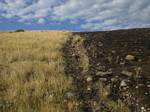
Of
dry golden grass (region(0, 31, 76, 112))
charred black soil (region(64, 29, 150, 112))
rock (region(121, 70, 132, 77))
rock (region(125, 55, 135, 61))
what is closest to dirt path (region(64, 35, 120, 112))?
charred black soil (region(64, 29, 150, 112))

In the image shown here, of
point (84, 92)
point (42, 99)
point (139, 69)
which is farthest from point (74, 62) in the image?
point (42, 99)

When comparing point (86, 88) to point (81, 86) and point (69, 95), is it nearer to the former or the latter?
point (81, 86)

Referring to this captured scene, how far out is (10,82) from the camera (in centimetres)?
902

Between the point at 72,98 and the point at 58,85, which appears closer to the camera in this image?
the point at 72,98

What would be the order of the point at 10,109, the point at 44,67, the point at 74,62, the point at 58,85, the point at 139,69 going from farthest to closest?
1. the point at 74,62
2. the point at 44,67
3. the point at 139,69
4. the point at 58,85
5. the point at 10,109

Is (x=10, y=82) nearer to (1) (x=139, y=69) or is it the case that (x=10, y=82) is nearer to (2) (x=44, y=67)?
(2) (x=44, y=67)

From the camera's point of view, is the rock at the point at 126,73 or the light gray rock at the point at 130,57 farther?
the light gray rock at the point at 130,57

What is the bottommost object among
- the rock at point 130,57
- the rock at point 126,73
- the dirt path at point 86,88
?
the dirt path at point 86,88

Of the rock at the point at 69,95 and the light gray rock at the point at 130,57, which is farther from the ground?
the light gray rock at the point at 130,57

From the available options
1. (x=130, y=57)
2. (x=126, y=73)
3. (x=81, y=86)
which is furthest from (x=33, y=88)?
(x=130, y=57)

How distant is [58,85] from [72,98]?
111 cm

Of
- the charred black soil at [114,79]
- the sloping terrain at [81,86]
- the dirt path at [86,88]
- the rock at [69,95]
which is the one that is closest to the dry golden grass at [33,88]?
the sloping terrain at [81,86]

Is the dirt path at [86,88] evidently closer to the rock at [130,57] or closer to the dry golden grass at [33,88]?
the dry golden grass at [33,88]

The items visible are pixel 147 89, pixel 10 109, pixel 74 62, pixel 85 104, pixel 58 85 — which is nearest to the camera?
pixel 10 109
